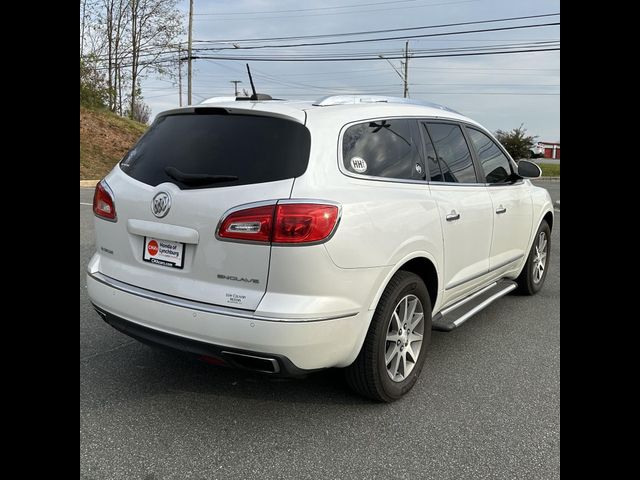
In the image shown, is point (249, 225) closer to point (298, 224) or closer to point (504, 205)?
point (298, 224)

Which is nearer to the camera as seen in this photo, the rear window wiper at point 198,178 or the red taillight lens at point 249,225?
the red taillight lens at point 249,225

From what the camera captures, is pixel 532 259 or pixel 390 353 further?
pixel 532 259

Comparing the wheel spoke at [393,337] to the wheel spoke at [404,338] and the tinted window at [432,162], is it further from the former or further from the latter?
the tinted window at [432,162]

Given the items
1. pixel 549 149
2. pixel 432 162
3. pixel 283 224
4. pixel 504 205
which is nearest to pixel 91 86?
pixel 504 205

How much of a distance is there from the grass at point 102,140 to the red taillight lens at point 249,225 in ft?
60.0

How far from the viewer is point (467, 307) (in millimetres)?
3926

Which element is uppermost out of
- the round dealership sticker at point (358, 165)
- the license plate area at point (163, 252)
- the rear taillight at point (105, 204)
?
the round dealership sticker at point (358, 165)

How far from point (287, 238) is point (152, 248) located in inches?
32.8

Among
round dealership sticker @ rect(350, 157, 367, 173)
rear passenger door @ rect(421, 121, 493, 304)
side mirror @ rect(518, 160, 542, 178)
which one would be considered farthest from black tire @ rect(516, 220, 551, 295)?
round dealership sticker @ rect(350, 157, 367, 173)

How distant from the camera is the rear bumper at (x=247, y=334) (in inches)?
96.7

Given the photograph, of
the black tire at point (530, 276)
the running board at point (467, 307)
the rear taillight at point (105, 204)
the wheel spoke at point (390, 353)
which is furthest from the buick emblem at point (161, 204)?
the black tire at point (530, 276)
